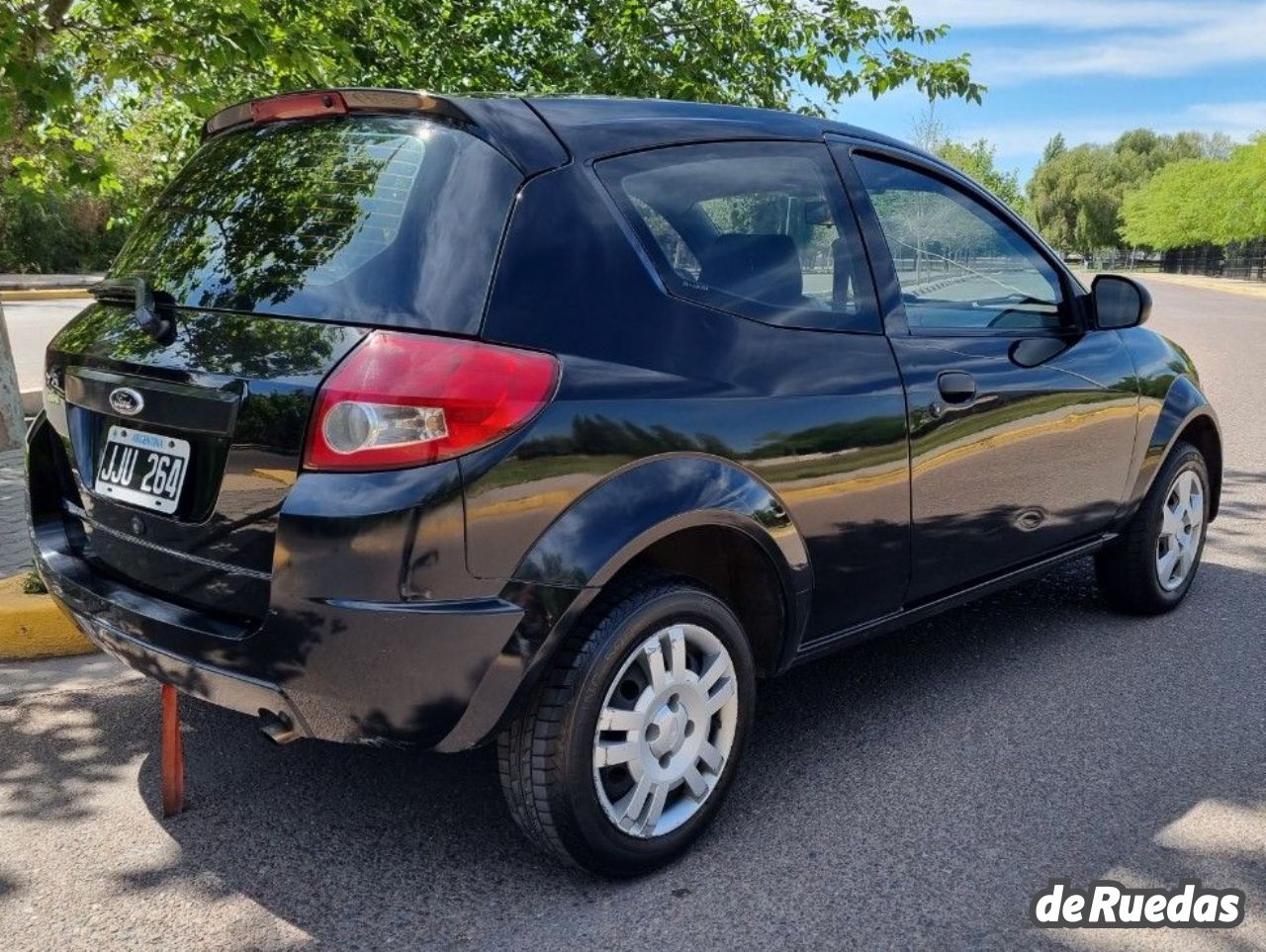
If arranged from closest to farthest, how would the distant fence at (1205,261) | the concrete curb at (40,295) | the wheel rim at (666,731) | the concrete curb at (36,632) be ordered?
the wheel rim at (666,731), the concrete curb at (36,632), the concrete curb at (40,295), the distant fence at (1205,261)

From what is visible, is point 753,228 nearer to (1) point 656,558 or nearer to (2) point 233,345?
(1) point 656,558

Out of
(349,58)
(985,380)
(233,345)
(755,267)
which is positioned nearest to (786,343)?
(755,267)

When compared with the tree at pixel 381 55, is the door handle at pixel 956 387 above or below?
below

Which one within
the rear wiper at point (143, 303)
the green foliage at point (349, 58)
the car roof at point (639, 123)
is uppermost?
the green foliage at point (349, 58)

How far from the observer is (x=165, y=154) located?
7648mm

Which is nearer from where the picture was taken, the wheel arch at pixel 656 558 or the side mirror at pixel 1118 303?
the wheel arch at pixel 656 558

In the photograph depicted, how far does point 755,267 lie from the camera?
10.7ft

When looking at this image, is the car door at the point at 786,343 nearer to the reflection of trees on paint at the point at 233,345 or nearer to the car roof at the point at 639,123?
the car roof at the point at 639,123

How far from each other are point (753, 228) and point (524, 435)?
3.67ft

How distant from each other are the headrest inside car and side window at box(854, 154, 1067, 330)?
44cm

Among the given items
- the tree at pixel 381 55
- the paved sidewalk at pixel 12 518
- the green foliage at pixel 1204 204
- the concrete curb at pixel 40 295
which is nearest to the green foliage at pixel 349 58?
the tree at pixel 381 55

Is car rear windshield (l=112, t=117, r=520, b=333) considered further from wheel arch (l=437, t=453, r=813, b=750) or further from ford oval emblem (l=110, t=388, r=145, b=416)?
wheel arch (l=437, t=453, r=813, b=750)

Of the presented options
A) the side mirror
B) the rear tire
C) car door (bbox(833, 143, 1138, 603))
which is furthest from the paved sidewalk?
the rear tire

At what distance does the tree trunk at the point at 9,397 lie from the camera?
7.38m
